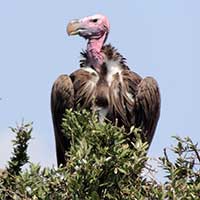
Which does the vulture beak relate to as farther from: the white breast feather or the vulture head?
the white breast feather

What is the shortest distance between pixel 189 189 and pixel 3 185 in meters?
1.72

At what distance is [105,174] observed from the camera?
24.9 feet

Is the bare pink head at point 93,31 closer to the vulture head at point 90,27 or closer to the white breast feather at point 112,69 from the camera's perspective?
the vulture head at point 90,27

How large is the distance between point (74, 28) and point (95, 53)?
15.7 inches

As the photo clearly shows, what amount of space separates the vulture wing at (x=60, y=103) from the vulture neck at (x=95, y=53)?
1.72ft

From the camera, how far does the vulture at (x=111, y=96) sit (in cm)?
1258

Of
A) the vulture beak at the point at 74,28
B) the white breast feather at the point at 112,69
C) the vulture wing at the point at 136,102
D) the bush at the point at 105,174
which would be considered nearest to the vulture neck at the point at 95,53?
the white breast feather at the point at 112,69

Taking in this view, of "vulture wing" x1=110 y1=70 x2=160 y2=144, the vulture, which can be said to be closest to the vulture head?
the vulture

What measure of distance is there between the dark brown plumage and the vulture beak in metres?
0.64

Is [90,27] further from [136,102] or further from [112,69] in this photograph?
[136,102]

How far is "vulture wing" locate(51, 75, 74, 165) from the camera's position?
12.5 metres

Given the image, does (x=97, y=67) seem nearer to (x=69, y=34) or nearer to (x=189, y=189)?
(x=69, y=34)

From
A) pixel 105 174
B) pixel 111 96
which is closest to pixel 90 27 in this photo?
pixel 111 96

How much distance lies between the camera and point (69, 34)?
13.2 meters
